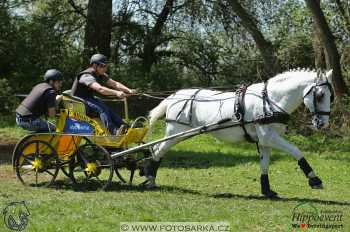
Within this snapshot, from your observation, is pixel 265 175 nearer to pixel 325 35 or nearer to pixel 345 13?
pixel 325 35

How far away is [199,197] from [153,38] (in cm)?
1564

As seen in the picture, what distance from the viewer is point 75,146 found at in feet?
32.9

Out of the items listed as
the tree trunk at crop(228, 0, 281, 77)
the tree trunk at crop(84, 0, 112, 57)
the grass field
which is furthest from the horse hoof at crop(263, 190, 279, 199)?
the tree trunk at crop(84, 0, 112, 57)

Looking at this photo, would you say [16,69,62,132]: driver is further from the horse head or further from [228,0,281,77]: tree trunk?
[228,0,281,77]: tree trunk

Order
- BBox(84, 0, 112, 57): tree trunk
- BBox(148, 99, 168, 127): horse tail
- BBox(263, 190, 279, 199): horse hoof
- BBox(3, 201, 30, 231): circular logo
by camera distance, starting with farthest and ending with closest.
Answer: BBox(84, 0, 112, 57): tree trunk < BBox(148, 99, 168, 127): horse tail < BBox(263, 190, 279, 199): horse hoof < BBox(3, 201, 30, 231): circular logo

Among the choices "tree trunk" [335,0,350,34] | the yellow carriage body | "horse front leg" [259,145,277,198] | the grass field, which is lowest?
the grass field

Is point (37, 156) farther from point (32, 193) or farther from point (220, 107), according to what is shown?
point (220, 107)

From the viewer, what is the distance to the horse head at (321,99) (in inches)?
357

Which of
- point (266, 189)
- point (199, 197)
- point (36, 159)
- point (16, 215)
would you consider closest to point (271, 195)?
point (266, 189)

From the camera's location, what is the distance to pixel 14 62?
828 inches

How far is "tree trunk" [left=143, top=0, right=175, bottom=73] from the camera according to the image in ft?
80.3

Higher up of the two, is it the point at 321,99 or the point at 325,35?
the point at 325,35

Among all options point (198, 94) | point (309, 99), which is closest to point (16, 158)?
point (198, 94)

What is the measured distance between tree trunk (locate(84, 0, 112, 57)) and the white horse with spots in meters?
12.4
